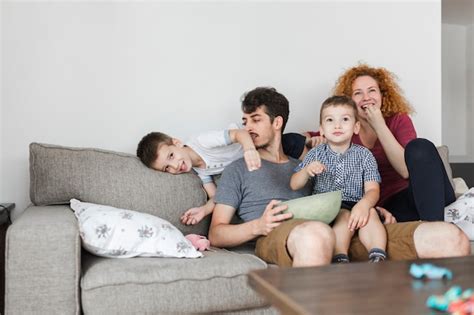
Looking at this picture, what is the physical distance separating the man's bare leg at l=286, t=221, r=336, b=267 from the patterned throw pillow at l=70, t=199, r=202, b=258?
35cm

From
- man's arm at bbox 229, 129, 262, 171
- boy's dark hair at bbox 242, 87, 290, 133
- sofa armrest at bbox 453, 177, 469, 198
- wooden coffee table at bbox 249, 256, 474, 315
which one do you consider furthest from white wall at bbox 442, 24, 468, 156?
wooden coffee table at bbox 249, 256, 474, 315

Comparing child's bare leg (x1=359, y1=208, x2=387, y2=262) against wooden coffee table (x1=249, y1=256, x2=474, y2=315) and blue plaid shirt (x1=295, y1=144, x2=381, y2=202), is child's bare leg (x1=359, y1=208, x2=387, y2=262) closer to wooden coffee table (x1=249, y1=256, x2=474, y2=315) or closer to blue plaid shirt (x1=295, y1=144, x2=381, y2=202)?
blue plaid shirt (x1=295, y1=144, x2=381, y2=202)

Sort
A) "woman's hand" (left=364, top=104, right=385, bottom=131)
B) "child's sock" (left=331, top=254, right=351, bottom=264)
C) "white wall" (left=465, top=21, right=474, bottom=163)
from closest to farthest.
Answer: "child's sock" (left=331, top=254, right=351, bottom=264) → "woman's hand" (left=364, top=104, right=385, bottom=131) → "white wall" (left=465, top=21, right=474, bottom=163)

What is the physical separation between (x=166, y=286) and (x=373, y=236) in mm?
740

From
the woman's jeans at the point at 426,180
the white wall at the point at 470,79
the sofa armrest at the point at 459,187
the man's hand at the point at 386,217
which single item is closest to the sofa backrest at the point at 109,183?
the man's hand at the point at 386,217

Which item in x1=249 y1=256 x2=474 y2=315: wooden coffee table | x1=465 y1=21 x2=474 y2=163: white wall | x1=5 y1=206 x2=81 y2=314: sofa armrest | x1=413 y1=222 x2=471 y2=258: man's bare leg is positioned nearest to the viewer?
x1=249 y1=256 x2=474 y2=315: wooden coffee table

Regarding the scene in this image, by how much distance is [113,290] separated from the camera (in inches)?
68.7

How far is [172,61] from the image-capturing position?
2.90 metres

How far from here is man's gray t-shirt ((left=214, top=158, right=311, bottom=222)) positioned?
2.29 meters

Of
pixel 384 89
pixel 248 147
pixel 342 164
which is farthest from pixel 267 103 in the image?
pixel 384 89

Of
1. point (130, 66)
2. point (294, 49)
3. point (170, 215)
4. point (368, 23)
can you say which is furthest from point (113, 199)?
point (368, 23)

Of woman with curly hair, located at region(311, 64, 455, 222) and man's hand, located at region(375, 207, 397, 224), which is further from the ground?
woman with curly hair, located at region(311, 64, 455, 222)

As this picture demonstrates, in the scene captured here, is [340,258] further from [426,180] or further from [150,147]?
[150,147]

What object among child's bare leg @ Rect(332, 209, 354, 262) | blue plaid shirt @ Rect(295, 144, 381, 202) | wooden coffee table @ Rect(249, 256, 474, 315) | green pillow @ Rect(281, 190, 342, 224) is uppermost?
blue plaid shirt @ Rect(295, 144, 381, 202)
